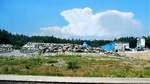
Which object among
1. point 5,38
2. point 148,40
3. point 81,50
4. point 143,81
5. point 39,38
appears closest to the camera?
point 143,81

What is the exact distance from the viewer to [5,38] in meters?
87.4

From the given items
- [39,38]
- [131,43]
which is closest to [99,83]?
[39,38]

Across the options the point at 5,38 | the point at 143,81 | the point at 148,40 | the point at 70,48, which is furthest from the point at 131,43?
the point at 143,81

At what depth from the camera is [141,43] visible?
102 meters

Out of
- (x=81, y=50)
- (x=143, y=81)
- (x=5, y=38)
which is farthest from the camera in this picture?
(x=5, y=38)

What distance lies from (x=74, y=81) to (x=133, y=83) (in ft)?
3.36

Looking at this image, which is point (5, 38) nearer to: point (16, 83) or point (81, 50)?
point (81, 50)

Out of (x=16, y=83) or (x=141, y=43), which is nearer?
(x=16, y=83)

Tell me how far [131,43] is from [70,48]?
259ft

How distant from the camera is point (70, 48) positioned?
154 ft

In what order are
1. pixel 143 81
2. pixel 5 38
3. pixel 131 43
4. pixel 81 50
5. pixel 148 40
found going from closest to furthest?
pixel 143 81, pixel 81 50, pixel 5 38, pixel 148 40, pixel 131 43

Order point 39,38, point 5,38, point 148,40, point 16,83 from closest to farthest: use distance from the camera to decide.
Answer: point 16,83 → point 5,38 → point 39,38 → point 148,40

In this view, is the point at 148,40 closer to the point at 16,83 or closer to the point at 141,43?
the point at 141,43

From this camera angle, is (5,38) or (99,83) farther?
(5,38)
